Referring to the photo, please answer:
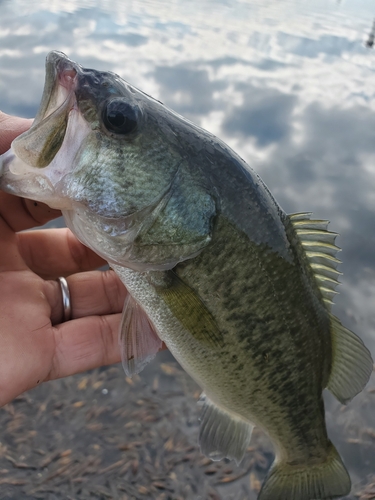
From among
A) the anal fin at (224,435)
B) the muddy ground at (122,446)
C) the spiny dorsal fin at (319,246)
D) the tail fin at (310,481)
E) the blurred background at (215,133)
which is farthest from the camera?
the blurred background at (215,133)

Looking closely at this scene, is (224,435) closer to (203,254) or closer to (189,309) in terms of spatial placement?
(189,309)

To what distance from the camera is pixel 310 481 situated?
7.59 ft

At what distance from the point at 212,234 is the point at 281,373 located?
0.83 meters

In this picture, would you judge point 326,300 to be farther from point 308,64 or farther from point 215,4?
point 215,4

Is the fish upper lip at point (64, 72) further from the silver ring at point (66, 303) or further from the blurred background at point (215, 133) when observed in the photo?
the blurred background at point (215, 133)

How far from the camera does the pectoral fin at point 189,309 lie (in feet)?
6.00

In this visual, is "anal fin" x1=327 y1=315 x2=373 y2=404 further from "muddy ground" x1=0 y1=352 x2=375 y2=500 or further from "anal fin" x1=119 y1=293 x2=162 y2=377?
"muddy ground" x1=0 y1=352 x2=375 y2=500

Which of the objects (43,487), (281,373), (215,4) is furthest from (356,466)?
(215,4)

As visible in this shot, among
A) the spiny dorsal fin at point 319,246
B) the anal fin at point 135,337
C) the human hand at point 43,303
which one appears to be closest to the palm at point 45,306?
the human hand at point 43,303

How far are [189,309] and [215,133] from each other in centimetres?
642

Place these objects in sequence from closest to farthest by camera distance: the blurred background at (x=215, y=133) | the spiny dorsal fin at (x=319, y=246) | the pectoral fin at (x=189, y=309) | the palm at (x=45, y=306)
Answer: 1. the pectoral fin at (x=189, y=309)
2. the spiny dorsal fin at (x=319, y=246)
3. the palm at (x=45, y=306)
4. the blurred background at (x=215, y=133)

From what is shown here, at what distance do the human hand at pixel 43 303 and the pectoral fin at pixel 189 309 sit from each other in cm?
79

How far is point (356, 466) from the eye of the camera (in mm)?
3330

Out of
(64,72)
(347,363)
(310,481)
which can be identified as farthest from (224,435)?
(64,72)
